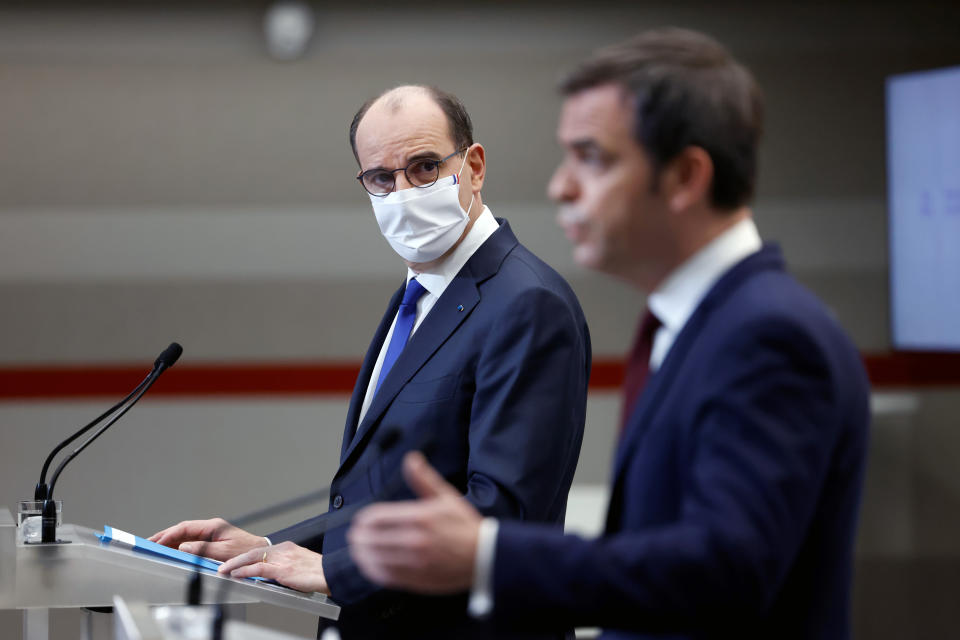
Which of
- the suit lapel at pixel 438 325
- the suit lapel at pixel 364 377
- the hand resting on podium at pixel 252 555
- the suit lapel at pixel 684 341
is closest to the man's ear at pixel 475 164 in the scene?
the suit lapel at pixel 438 325

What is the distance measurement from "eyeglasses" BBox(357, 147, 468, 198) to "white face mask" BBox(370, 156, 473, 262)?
2 centimetres

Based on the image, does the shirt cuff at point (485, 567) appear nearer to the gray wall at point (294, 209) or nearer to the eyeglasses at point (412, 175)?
the eyeglasses at point (412, 175)

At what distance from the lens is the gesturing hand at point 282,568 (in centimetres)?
181

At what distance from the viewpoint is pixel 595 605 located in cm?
103

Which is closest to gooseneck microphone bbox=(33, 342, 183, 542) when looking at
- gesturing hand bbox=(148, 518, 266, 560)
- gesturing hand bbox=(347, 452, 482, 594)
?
gesturing hand bbox=(148, 518, 266, 560)

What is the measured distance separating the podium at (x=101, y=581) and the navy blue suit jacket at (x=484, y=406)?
0.11 m

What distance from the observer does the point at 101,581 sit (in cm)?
182

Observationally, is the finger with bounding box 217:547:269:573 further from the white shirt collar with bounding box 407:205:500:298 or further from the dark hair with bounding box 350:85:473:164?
the dark hair with bounding box 350:85:473:164

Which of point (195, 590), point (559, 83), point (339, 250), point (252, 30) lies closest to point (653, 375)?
point (559, 83)

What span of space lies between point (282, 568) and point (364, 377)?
1.61ft

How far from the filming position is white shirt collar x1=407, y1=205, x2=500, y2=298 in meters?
2.09

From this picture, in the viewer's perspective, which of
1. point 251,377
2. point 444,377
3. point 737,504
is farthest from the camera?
point 251,377

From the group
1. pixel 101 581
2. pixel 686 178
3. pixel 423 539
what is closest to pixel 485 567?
pixel 423 539

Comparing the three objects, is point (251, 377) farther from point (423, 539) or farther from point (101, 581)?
point (423, 539)
